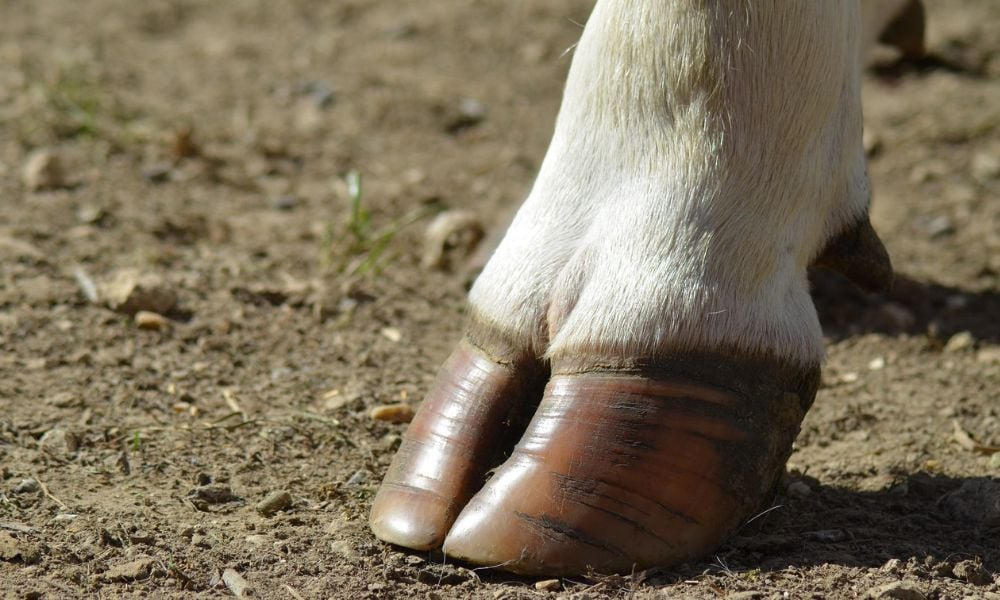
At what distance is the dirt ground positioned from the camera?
5.28ft

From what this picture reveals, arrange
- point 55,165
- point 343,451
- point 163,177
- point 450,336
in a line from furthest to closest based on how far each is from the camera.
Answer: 1. point 163,177
2. point 55,165
3. point 450,336
4. point 343,451

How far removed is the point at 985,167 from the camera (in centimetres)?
359

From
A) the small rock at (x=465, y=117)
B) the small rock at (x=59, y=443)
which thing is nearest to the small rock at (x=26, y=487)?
the small rock at (x=59, y=443)

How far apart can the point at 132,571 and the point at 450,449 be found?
0.46 metres

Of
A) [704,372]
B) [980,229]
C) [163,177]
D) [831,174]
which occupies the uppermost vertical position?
[831,174]

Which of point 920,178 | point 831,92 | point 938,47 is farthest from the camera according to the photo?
point 938,47

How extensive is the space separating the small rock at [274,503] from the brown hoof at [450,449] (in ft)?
0.61

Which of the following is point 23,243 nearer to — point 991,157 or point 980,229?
point 980,229

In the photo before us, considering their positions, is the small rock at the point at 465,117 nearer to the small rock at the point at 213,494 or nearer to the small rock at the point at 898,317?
the small rock at the point at 898,317

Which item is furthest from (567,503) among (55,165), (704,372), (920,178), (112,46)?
(112,46)

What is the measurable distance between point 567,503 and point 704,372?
0.26m

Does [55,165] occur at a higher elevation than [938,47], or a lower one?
lower

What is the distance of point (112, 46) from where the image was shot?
4.38 metres

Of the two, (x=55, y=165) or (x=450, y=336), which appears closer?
(x=450, y=336)
